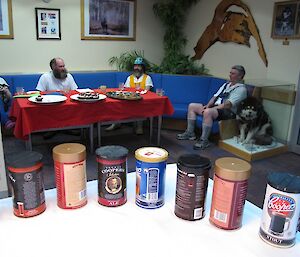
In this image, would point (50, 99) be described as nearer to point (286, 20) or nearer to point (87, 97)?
point (87, 97)

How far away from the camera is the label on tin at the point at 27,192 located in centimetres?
81

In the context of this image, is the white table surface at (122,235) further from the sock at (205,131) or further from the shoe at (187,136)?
the shoe at (187,136)

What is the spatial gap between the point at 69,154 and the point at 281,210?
0.57m

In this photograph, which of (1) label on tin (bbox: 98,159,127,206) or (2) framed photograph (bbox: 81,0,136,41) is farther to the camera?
(2) framed photograph (bbox: 81,0,136,41)

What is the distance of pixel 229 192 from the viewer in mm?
796

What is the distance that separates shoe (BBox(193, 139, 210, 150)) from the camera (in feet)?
13.0

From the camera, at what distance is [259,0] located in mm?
4102

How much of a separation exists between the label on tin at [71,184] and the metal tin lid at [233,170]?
0.39 meters

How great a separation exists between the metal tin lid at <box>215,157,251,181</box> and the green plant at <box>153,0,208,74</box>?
440cm

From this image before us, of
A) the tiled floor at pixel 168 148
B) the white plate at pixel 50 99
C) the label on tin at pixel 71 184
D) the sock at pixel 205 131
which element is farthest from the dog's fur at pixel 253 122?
the label on tin at pixel 71 184

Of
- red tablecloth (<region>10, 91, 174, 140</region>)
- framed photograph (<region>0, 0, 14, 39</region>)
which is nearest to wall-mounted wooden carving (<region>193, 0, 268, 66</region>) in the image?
red tablecloth (<region>10, 91, 174, 140</region>)

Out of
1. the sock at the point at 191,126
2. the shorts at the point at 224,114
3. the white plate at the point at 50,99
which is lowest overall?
the sock at the point at 191,126

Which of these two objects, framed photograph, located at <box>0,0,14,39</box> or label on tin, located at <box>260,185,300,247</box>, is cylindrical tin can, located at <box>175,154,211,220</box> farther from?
framed photograph, located at <box>0,0,14,39</box>

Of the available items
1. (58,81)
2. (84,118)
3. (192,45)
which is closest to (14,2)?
(58,81)
